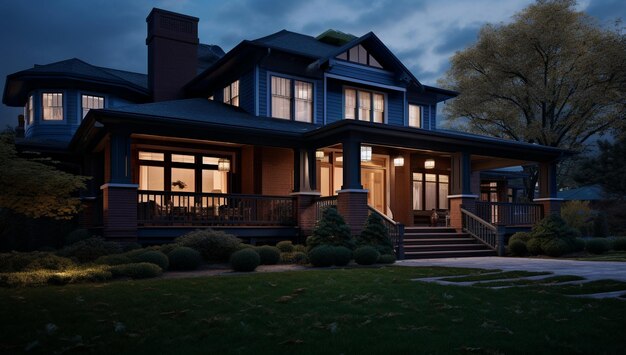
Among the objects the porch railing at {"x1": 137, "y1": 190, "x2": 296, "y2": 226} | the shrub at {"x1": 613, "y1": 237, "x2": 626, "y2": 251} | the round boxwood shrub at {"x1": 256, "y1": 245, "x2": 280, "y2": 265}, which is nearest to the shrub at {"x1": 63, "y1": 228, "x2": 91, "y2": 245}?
the porch railing at {"x1": 137, "y1": 190, "x2": 296, "y2": 226}

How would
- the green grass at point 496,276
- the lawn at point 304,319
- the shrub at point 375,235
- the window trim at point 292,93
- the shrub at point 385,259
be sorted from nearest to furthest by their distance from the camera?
the lawn at point 304,319 < the green grass at point 496,276 < the shrub at point 385,259 < the shrub at point 375,235 < the window trim at point 292,93

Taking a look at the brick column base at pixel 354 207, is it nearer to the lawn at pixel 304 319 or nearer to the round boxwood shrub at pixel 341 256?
the round boxwood shrub at pixel 341 256

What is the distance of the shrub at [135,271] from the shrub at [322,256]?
13.1 ft

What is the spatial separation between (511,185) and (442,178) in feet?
49.5

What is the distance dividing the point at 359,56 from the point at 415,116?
4293 millimetres

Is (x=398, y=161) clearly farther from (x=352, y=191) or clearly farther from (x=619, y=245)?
(x=619, y=245)

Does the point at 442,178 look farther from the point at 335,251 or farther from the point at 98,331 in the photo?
the point at 98,331

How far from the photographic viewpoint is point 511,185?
3734 centimetres

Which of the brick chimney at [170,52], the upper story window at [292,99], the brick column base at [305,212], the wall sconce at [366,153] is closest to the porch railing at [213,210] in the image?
the brick column base at [305,212]

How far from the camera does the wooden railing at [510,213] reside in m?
20.2

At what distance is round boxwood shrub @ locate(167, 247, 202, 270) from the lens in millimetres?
12141

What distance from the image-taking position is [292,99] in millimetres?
20078

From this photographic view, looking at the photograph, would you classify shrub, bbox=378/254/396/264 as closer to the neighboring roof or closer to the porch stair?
the porch stair

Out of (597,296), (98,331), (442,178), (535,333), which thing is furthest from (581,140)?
(98,331)
